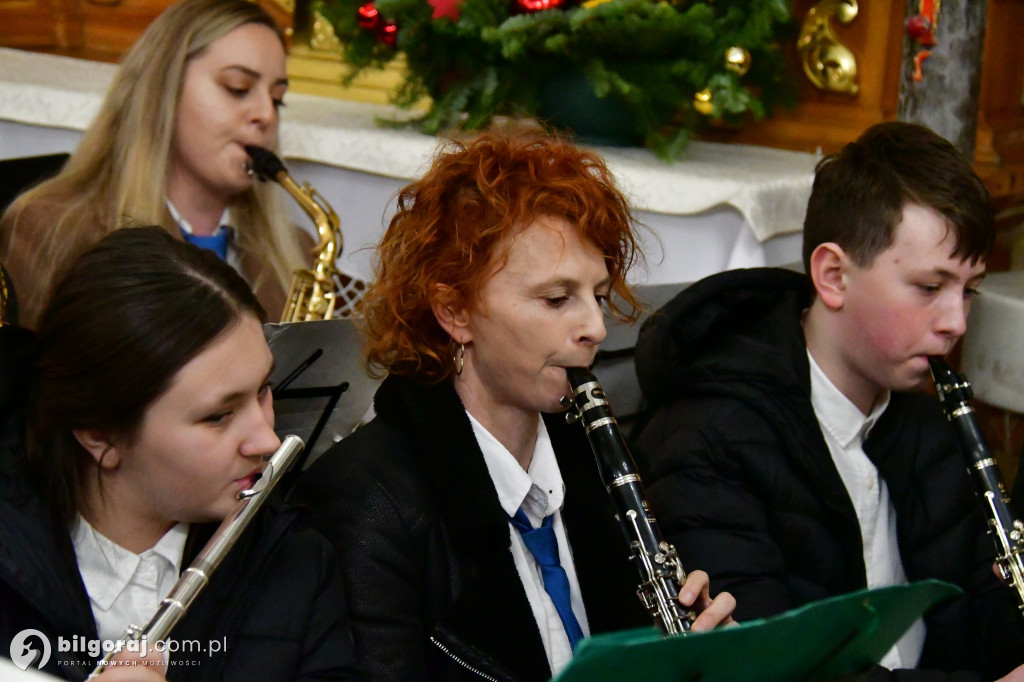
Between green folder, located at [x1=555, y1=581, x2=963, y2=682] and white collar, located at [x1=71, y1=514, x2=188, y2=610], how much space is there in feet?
2.28

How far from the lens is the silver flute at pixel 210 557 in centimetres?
118

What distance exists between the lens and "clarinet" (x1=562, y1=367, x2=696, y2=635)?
1.38 meters

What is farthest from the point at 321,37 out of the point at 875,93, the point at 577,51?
the point at 875,93

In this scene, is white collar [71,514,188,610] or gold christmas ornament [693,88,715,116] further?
gold christmas ornament [693,88,715,116]

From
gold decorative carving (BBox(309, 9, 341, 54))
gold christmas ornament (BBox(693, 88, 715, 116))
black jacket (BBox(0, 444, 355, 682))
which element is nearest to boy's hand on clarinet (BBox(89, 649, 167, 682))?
black jacket (BBox(0, 444, 355, 682))

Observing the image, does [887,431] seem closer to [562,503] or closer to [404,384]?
[562,503]

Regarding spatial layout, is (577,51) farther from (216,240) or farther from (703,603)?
(703,603)

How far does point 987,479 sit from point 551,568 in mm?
637

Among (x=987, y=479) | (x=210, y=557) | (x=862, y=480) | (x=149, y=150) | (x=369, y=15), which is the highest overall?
(x=369, y=15)

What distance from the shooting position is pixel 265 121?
2.54m

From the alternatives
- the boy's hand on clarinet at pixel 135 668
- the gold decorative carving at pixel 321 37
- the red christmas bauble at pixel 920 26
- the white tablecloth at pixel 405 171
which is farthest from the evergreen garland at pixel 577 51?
the boy's hand on clarinet at pixel 135 668

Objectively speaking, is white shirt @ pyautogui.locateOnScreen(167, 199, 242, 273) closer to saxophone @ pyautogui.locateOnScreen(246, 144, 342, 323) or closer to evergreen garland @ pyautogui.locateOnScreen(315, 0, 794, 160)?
saxophone @ pyautogui.locateOnScreen(246, 144, 342, 323)

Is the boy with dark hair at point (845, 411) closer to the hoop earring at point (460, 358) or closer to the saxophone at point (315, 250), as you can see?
the hoop earring at point (460, 358)

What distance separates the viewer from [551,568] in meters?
1.55
